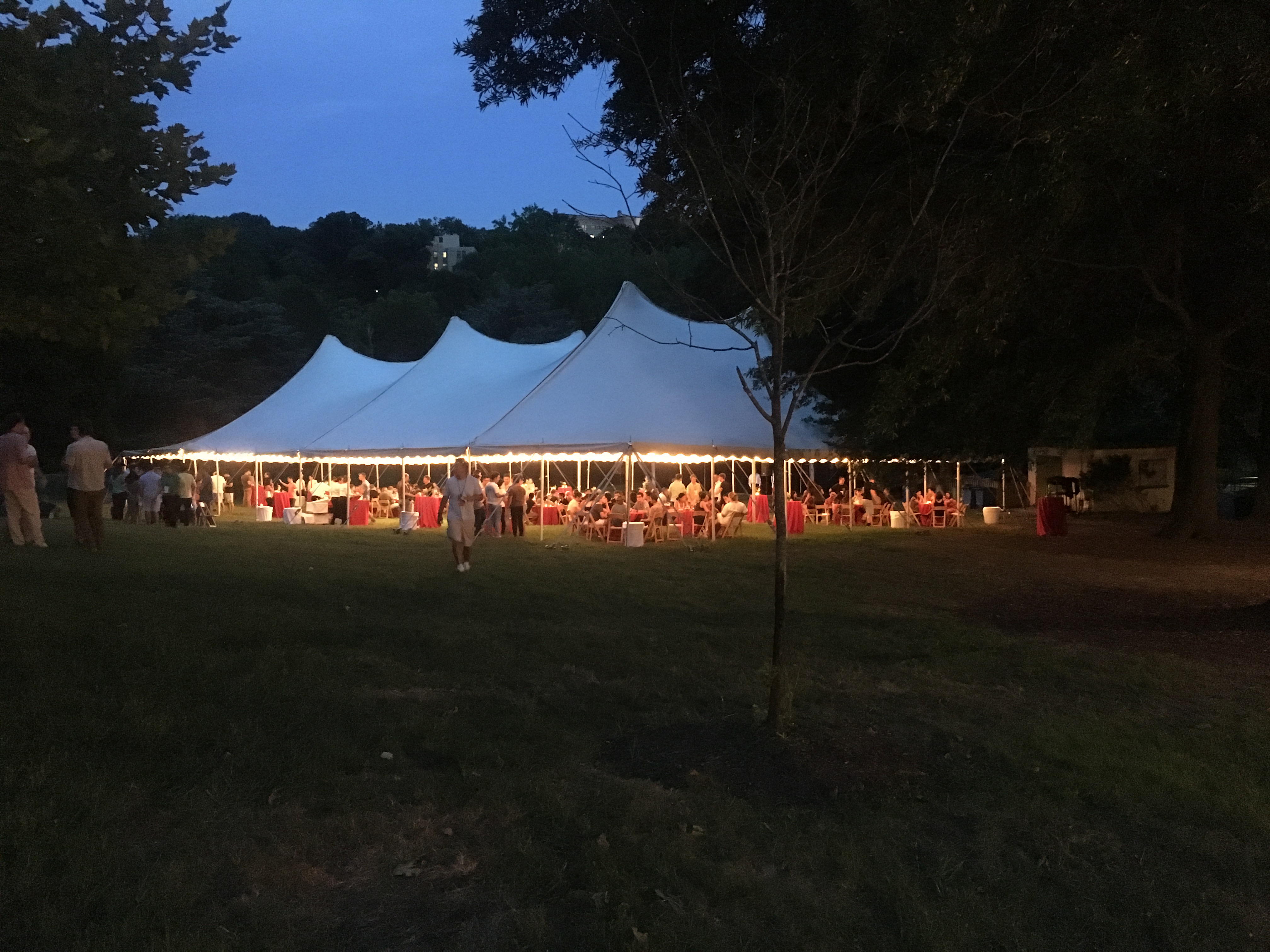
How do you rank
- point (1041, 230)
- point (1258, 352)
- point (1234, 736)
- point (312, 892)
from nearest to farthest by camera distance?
point (312, 892) < point (1234, 736) < point (1041, 230) < point (1258, 352)

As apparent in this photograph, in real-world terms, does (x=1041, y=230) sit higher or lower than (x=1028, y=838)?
higher

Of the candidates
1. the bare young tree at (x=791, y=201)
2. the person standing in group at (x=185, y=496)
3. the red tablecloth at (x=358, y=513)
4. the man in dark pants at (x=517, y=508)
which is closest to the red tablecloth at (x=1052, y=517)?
the man in dark pants at (x=517, y=508)

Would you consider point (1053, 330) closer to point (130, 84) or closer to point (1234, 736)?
point (1234, 736)

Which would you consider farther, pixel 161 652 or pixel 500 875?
pixel 161 652

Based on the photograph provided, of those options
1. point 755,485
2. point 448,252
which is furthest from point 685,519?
point 448,252

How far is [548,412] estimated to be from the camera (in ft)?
58.9

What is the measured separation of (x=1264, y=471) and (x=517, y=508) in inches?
708

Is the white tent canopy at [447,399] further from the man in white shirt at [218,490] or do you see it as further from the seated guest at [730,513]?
the seated guest at [730,513]

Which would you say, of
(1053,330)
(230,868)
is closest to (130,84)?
(230,868)

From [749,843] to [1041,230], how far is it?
7.83 metres

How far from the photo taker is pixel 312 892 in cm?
343

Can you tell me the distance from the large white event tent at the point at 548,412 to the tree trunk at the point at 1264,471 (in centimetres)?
1171

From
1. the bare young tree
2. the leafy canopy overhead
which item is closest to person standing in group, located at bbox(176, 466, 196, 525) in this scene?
the bare young tree

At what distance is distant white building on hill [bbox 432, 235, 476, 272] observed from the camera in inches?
2758
